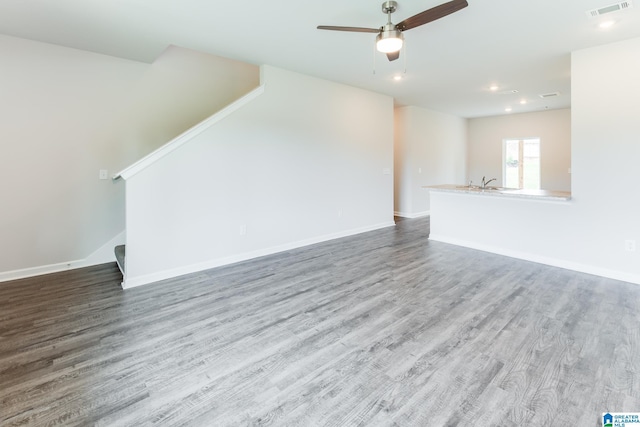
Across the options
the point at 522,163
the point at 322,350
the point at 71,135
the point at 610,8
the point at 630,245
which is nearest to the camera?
the point at 322,350

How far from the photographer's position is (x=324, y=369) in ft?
6.34

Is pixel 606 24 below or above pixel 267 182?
above

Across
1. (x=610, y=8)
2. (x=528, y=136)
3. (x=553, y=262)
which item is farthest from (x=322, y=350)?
(x=528, y=136)

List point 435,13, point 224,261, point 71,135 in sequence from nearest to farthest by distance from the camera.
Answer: point 435,13 < point 71,135 < point 224,261

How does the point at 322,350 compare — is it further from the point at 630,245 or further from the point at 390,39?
the point at 630,245

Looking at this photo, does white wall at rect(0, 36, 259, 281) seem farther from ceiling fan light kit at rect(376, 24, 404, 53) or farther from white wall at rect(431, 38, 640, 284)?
white wall at rect(431, 38, 640, 284)

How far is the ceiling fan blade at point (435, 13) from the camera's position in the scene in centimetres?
214

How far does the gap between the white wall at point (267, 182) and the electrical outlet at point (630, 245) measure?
11.7ft

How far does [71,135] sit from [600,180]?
20.7 ft

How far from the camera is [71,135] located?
3.74 m

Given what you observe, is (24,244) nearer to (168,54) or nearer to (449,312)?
(168,54)

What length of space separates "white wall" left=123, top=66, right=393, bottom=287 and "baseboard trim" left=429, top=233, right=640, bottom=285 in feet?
5.83

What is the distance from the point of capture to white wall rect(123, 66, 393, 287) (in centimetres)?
352

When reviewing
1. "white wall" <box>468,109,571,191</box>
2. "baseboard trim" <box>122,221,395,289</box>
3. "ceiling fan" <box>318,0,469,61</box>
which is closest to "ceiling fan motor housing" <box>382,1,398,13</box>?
"ceiling fan" <box>318,0,469,61</box>
